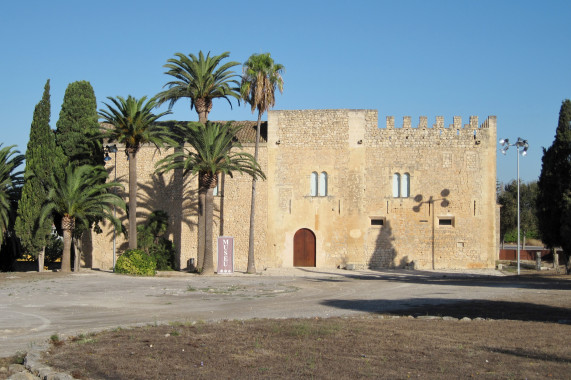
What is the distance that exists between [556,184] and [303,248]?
13399 millimetres

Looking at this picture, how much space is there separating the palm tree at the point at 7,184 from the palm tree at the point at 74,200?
2.22 m

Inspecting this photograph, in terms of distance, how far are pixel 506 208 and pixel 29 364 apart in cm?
5274

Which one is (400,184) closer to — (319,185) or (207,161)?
(319,185)

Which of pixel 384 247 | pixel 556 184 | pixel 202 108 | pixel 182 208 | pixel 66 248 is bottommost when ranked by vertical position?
pixel 66 248

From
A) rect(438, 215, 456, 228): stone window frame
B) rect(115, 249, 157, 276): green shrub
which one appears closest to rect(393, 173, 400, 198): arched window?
rect(438, 215, 456, 228): stone window frame

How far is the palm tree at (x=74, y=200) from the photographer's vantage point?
28.5 meters

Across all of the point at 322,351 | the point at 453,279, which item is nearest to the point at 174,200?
the point at 453,279

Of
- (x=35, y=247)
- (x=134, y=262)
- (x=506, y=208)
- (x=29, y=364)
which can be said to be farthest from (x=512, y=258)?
(x=29, y=364)

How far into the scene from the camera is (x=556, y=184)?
30.5 meters

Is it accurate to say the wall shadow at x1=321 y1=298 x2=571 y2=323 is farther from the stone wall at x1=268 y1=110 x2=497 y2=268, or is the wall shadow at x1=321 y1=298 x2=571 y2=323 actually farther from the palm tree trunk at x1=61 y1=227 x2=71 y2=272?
the stone wall at x1=268 y1=110 x2=497 y2=268

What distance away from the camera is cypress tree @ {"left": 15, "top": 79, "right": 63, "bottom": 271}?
2939 centimetres

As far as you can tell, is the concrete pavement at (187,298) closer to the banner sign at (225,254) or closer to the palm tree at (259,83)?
the banner sign at (225,254)

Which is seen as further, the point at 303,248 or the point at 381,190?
the point at 303,248

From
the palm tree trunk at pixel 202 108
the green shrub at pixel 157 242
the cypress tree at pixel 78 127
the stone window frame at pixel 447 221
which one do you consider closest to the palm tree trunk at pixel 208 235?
the green shrub at pixel 157 242
